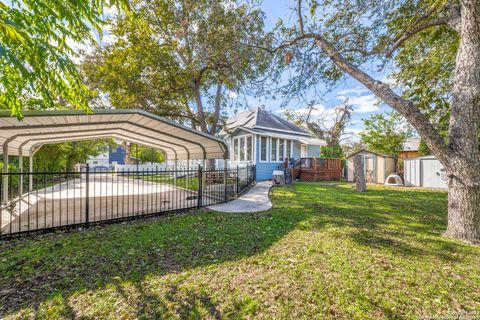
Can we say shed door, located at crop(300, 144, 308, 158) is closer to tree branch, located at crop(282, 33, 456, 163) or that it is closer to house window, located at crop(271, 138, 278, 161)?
house window, located at crop(271, 138, 278, 161)

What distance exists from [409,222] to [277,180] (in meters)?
7.81

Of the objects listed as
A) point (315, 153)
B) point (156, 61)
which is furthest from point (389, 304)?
point (315, 153)

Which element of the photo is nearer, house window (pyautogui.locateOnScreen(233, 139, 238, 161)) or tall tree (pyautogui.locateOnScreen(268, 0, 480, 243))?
tall tree (pyautogui.locateOnScreen(268, 0, 480, 243))

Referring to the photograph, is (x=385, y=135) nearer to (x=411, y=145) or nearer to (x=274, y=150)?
(x=411, y=145)

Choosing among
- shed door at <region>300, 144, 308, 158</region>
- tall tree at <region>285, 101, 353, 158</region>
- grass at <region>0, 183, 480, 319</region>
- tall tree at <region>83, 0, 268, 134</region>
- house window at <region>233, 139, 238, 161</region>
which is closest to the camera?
grass at <region>0, 183, 480, 319</region>

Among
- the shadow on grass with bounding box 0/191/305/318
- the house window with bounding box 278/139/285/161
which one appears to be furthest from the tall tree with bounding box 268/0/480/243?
the house window with bounding box 278/139/285/161

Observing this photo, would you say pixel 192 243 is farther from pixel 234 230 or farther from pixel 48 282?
pixel 48 282

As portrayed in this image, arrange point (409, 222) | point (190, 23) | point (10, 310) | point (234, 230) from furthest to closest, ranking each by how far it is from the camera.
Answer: point (190, 23)
point (409, 222)
point (234, 230)
point (10, 310)

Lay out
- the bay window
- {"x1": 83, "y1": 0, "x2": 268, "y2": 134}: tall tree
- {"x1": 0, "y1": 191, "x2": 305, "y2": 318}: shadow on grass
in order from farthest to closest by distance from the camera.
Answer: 1. the bay window
2. {"x1": 83, "y1": 0, "x2": 268, "y2": 134}: tall tree
3. {"x1": 0, "y1": 191, "x2": 305, "y2": 318}: shadow on grass

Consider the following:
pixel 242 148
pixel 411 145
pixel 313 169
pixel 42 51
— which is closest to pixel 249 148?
pixel 242 148

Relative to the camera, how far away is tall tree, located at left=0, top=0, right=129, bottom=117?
9.12 feet

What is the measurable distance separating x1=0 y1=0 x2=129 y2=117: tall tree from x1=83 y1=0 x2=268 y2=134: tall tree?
624 centimetres

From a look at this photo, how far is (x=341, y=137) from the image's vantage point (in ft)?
102

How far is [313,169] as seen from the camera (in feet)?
Answer: 53.6
